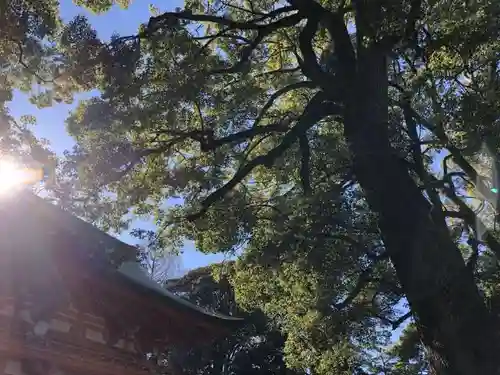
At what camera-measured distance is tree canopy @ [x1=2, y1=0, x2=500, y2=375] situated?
6.15 meters

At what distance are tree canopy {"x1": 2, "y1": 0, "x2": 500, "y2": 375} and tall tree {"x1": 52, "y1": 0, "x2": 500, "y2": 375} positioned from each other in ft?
0.09

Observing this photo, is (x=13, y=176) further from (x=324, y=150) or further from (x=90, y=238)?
(x=324, y=150)

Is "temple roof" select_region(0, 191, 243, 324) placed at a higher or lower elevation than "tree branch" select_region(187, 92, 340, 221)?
lower

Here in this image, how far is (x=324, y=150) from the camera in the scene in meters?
9.75

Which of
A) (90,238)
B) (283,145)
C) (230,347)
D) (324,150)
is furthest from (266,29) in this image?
(230,347)

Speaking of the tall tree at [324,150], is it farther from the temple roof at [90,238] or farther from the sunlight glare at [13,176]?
the temple roof at [90,238]

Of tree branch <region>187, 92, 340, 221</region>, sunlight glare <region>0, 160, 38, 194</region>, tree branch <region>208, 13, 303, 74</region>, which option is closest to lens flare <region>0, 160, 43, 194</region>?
sunlight glare <region>0, 160, 38, 194</region>

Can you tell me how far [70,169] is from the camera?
7906mm

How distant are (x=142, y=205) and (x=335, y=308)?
399cm

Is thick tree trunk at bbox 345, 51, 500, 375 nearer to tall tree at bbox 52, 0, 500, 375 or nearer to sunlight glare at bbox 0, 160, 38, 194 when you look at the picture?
tall tree at bbox 52, 0, 500, 375

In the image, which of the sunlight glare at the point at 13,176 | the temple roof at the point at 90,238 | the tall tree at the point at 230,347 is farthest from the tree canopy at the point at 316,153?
the tall tree at the point at 230,347

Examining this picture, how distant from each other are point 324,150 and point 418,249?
3911 mm

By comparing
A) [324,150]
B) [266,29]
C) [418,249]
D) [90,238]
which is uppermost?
[266,29]

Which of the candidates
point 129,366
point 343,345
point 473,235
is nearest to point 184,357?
point 343,345
